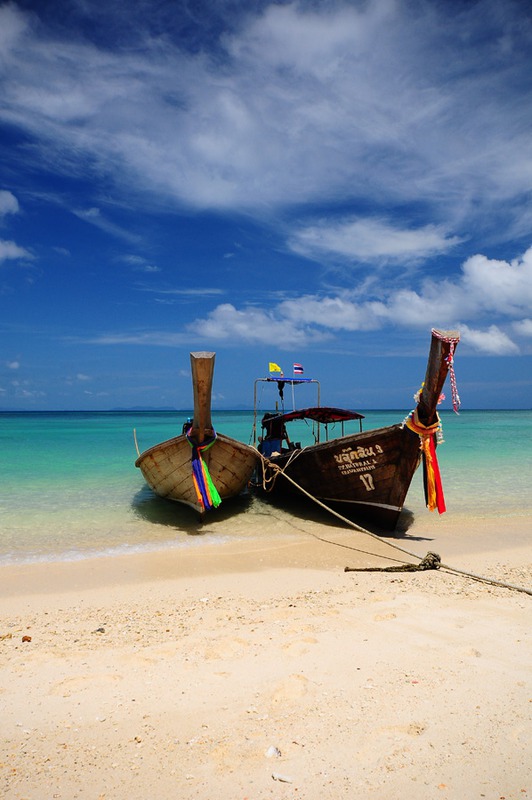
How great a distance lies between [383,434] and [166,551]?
3.98 m

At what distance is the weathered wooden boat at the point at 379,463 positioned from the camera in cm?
707

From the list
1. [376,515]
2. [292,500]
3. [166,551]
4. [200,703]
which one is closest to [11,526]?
[166,551]

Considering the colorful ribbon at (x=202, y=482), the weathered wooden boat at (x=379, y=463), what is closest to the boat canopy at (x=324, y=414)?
the weathered wooden boat at (x=379, y=463)

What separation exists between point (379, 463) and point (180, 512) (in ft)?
14.6

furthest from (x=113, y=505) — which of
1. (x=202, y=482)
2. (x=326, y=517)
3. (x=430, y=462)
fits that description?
(x=430, y=462)

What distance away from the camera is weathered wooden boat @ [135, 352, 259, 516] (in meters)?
8.33

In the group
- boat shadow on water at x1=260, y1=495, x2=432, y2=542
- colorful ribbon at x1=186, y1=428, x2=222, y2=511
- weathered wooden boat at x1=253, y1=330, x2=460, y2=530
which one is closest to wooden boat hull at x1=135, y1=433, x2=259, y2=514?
colorful ribbon at x1=186, y1=428, x2=222, y2=511

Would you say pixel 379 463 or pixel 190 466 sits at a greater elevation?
pixel 379 463

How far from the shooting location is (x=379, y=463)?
8.54m

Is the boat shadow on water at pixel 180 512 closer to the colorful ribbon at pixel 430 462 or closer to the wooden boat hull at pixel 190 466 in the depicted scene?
the wooden boat hull at pixel 190 466

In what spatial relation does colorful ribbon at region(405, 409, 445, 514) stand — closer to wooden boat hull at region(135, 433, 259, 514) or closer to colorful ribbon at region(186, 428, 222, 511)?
wooden boat hull at region(135, 433, 259, 514)

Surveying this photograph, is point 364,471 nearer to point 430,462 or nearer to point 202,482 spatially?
point 430,462

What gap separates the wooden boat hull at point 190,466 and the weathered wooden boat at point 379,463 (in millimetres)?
825

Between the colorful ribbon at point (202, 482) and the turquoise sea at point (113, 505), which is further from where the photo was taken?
the colorful ribbon at point (202, 482)
